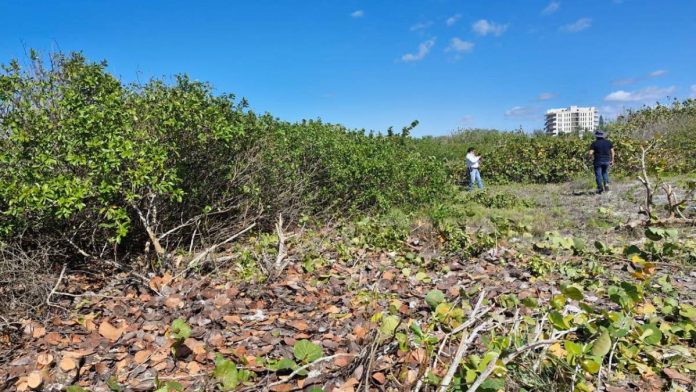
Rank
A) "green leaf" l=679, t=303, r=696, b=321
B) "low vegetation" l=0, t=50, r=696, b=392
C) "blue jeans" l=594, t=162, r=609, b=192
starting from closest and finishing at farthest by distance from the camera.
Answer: "low vegetation" l=0, t=50, r=696, b=392, "green leaf" l=679, t=303, r=696, b=321, "blue jeans" l=594, t=162, r=609, b=192

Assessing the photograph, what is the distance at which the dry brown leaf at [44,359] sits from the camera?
9.05 feet

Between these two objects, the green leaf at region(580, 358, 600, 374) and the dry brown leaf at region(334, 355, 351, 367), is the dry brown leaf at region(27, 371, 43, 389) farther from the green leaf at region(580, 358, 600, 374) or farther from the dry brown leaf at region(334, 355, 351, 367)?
the green leaf at region(580, 358, 600, 374)

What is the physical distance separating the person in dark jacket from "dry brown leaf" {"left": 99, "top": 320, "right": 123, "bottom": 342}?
9.48m

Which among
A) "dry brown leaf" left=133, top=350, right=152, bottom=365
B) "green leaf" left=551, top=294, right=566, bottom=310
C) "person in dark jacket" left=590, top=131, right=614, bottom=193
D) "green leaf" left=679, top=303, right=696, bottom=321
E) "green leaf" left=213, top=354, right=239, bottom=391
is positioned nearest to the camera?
"green leaf" left=213, top=354, right=239, bottom=391

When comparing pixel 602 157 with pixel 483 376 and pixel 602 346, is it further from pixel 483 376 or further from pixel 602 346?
pixel 483 376

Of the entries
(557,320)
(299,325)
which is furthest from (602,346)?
(299,325)

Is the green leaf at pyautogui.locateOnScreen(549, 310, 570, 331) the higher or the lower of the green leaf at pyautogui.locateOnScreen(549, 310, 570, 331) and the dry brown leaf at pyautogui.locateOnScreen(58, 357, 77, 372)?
the higher

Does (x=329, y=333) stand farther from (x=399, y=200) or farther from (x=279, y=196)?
(x=399, y=200)

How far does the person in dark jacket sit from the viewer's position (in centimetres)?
936

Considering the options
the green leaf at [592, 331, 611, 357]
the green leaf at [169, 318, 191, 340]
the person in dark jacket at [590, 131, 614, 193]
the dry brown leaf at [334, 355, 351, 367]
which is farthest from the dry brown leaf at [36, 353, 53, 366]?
the person in dark jacket at [590, 131, 614, 193]

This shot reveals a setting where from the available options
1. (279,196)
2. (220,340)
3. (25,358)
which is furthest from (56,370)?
(279,196)

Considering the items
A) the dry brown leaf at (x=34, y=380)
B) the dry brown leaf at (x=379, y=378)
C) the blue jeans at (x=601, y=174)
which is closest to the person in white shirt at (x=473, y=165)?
the blue jeans at (x=601, y=174)

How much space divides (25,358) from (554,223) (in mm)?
6065

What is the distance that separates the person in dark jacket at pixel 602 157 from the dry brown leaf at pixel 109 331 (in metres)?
9.48
